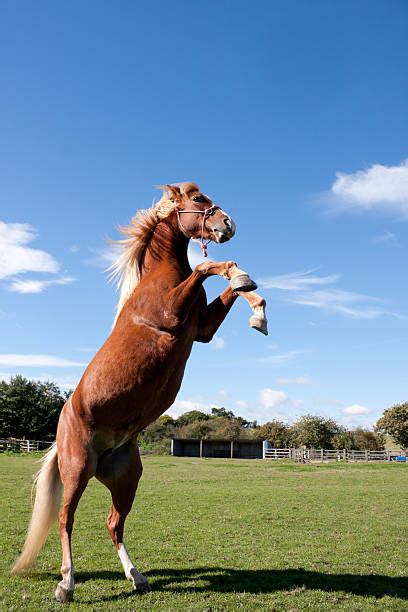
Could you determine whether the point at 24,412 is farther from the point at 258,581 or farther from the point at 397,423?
the point at 258,581

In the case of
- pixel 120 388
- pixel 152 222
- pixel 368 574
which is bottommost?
pixel 368 574

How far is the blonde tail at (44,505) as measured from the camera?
18.6 feet

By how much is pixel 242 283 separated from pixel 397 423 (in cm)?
5449

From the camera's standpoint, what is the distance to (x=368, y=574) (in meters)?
6.65

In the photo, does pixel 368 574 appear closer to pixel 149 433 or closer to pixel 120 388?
pixel 120 388

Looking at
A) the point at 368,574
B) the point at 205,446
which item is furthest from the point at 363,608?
the point at 205,446

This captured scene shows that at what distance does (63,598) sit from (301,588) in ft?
8.18

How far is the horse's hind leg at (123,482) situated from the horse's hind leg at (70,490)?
364 millimetres

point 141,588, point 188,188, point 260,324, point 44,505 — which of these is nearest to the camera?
point 260,324

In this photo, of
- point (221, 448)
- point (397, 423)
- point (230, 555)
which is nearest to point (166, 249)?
point (230, 555)

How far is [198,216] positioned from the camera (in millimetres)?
4969

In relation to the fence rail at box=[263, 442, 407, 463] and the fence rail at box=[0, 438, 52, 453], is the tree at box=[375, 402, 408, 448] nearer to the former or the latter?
the fence rail at box=[263, 442, 407, 463]

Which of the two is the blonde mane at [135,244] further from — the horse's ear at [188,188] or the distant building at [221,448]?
the distant building at [221,448]

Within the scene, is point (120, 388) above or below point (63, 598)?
above
